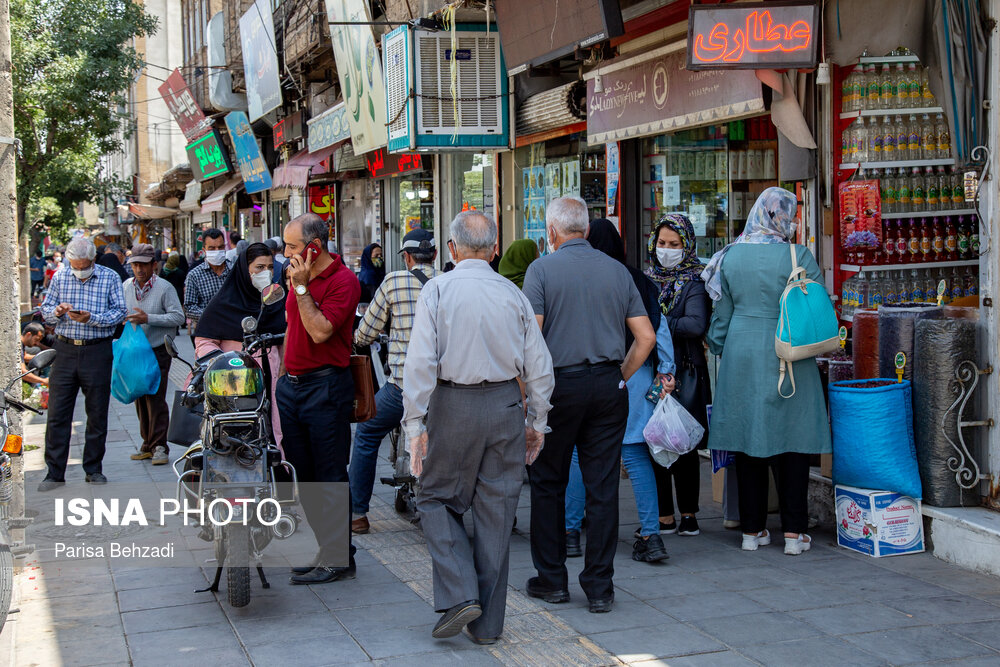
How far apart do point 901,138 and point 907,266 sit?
0.85 metres

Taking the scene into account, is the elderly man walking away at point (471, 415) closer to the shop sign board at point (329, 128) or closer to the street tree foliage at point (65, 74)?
the shop sign board at point (329, 128)

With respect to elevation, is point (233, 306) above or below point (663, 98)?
below

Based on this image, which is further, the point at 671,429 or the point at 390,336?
the point at 390,336

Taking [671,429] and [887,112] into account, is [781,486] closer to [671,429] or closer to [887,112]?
[671,429]

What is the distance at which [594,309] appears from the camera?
4977 mm

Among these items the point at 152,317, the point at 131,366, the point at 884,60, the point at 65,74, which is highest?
the point at 65,74

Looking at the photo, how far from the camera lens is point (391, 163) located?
16453 mm

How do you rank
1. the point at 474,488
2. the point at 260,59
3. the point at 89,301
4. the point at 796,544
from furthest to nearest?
1. the point at 260,59
2. the point at 89,301
3. the point at 796,544
4. the point at 474,488

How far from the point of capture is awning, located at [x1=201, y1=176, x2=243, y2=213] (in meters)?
28.4

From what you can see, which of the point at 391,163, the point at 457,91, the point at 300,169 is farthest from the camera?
the point at 300,169

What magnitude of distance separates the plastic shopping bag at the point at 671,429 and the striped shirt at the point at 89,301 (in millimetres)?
4196

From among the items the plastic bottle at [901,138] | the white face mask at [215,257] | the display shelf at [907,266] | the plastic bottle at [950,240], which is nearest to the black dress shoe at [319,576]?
the display shelf at [907,266]

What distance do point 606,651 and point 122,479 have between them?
5096mm

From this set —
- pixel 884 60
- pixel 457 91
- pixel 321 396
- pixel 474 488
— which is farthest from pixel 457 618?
pixel 457 91
